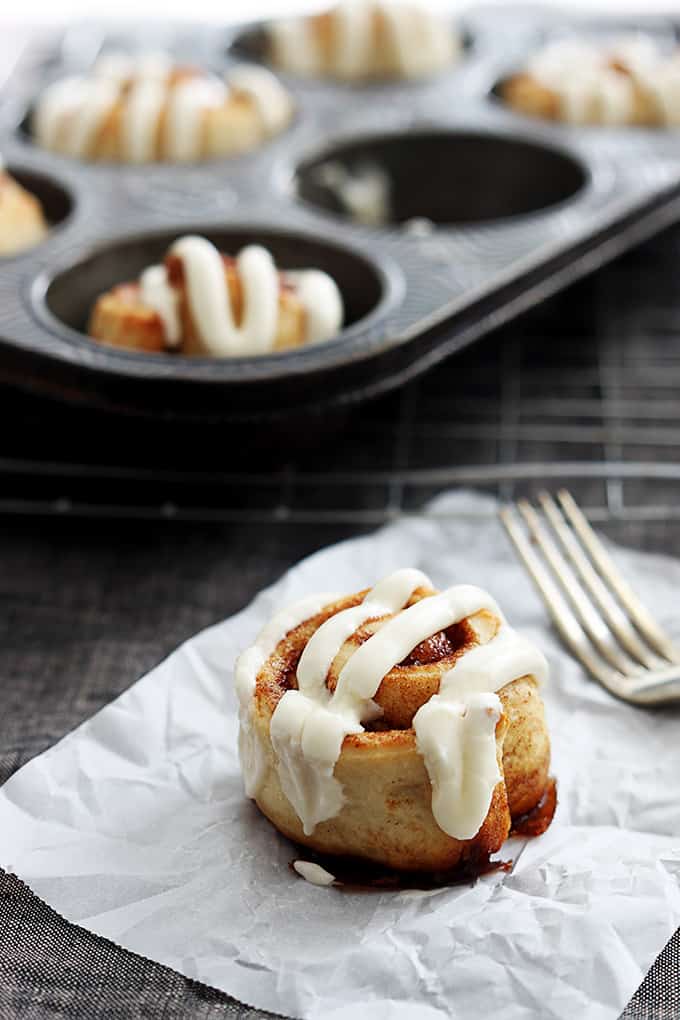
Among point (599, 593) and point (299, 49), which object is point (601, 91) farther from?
point (599, 593)

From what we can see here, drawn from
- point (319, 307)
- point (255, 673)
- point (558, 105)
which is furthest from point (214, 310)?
point (558, 105)

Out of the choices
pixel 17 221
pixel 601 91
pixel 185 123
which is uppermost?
pixel 601 91

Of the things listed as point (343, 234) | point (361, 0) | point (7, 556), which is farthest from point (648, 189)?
point (7, 556)

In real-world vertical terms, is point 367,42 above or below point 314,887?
above

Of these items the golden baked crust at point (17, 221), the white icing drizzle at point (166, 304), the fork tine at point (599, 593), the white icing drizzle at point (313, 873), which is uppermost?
the white icing drizzle at point (166, 304)

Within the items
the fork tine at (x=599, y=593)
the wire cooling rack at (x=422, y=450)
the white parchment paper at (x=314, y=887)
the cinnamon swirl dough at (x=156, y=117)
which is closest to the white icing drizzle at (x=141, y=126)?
the cinnamon swirl dough at (x=156, y=117)

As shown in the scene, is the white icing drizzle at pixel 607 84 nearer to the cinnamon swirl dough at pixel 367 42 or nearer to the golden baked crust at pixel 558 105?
the golden baked crust at pixel 558 105
